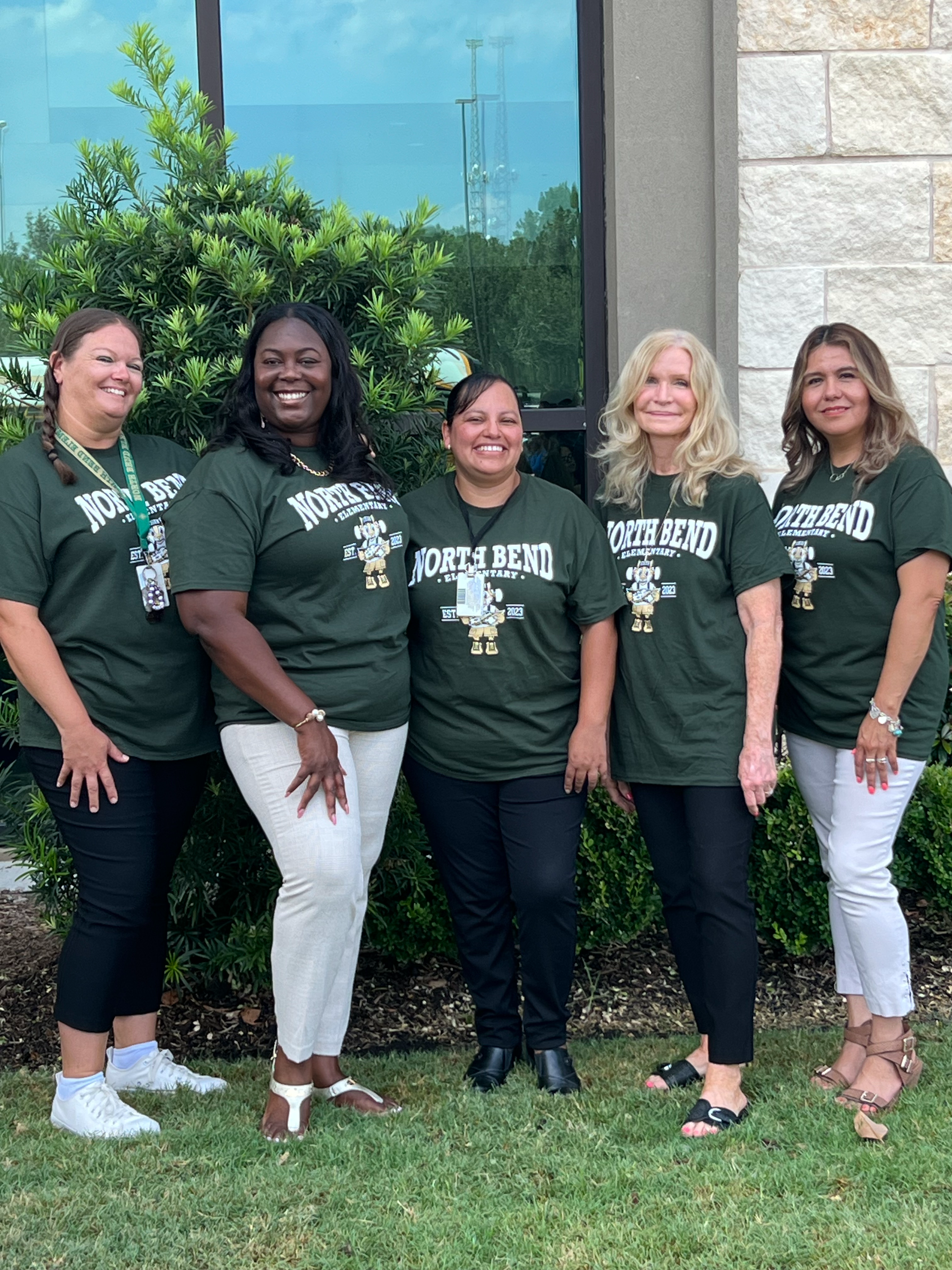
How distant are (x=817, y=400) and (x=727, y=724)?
0.90m

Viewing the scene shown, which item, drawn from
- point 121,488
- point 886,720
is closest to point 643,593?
point 886,720

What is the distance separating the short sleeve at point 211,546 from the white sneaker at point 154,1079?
1446 millimetres

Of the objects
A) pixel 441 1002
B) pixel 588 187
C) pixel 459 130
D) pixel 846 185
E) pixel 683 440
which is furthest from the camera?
pixel 459 130

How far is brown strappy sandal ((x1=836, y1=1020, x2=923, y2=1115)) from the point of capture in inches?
127

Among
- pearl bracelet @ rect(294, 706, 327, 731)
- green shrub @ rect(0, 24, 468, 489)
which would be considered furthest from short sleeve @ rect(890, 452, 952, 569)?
pearl bracelet @ rect(294, 706, 327, 731)

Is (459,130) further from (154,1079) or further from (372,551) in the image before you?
(154,1079)

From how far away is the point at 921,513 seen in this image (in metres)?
3.11

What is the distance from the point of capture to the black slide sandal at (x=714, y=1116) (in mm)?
3145

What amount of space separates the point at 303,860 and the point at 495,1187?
876 millimetres

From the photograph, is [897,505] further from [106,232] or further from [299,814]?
[106,232]

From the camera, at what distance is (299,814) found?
10.0ft

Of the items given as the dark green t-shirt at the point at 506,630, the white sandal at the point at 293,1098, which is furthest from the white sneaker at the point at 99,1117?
the dark green t-shirt at the point at 506,630

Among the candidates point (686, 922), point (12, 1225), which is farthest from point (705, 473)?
point (12, 1225)

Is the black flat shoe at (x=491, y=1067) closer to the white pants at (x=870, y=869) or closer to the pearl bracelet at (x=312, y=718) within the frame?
the white pants at (x=870, y=869)
